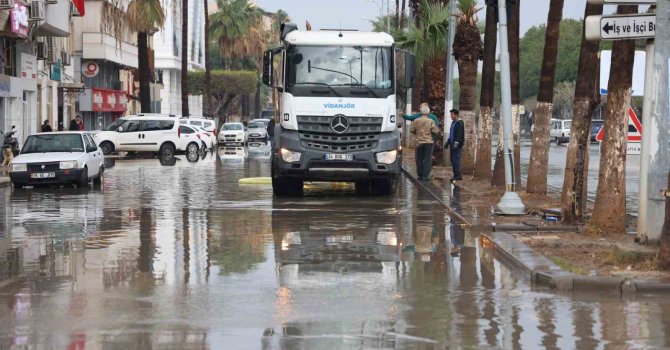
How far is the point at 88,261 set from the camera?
13.6 meters

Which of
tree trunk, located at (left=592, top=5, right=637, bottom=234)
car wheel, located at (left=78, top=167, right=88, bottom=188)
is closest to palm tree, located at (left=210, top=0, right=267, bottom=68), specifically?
car wheel, located at (left=78, top=167, right=88, bottom=188)

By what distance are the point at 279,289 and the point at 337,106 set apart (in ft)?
42.2

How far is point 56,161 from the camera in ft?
93.0

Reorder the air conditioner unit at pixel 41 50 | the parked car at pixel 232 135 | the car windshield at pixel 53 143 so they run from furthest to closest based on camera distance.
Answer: the parked car at pixel 232 135 → the air conditioner unit at pixel 41 50 → the car windshield at pixel 53 143

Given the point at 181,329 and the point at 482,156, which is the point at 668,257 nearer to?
the point at 181,329

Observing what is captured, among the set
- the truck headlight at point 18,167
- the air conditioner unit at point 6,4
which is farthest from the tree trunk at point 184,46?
the truck headlight at point 18,167

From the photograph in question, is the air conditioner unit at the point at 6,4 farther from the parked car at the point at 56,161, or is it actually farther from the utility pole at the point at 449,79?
the utility pole at the point at 449,79

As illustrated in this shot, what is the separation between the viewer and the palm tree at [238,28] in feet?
355

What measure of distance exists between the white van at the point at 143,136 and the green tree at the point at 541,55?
6249cm

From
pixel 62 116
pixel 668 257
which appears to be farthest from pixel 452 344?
pixel 62 116

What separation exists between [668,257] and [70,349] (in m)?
6.22

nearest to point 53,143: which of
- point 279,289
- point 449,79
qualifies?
point 449,79

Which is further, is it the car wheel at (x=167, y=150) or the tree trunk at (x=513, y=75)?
the car wheel at (x=167, y=150)

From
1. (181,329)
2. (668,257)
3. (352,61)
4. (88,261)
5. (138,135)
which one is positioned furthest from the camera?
(138,135)
